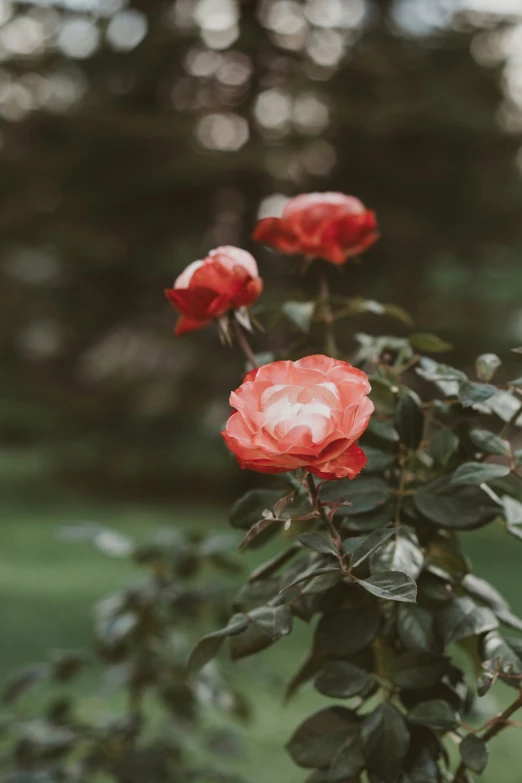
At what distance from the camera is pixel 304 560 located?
82 centimetres

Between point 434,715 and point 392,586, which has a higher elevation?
point 392,586

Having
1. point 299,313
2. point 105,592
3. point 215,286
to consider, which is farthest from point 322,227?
point 105,592

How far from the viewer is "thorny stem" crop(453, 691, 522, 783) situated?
0.79m

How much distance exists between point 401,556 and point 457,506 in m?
0.08

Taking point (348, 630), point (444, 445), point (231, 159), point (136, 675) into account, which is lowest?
point (231, 159)

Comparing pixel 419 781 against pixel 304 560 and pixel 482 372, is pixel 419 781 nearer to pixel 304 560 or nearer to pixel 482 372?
pixel 304 560

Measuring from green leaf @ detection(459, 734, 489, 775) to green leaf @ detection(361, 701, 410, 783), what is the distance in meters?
0.05

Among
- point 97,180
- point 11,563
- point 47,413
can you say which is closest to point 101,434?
point 47,413

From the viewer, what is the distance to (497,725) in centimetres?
83

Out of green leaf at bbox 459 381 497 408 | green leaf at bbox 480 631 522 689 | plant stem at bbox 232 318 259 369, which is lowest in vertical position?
green leaf at bbox 480 631 522 689

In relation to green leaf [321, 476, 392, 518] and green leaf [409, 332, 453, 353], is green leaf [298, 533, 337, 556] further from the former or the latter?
green leaf [409, 332, 453, 353]

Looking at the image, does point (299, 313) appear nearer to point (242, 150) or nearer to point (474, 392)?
point (474, 392)

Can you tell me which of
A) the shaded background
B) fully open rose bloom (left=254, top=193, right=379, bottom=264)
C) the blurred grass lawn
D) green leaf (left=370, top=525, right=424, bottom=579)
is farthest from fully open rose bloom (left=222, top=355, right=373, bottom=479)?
the shaded background

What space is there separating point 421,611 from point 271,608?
14cm
